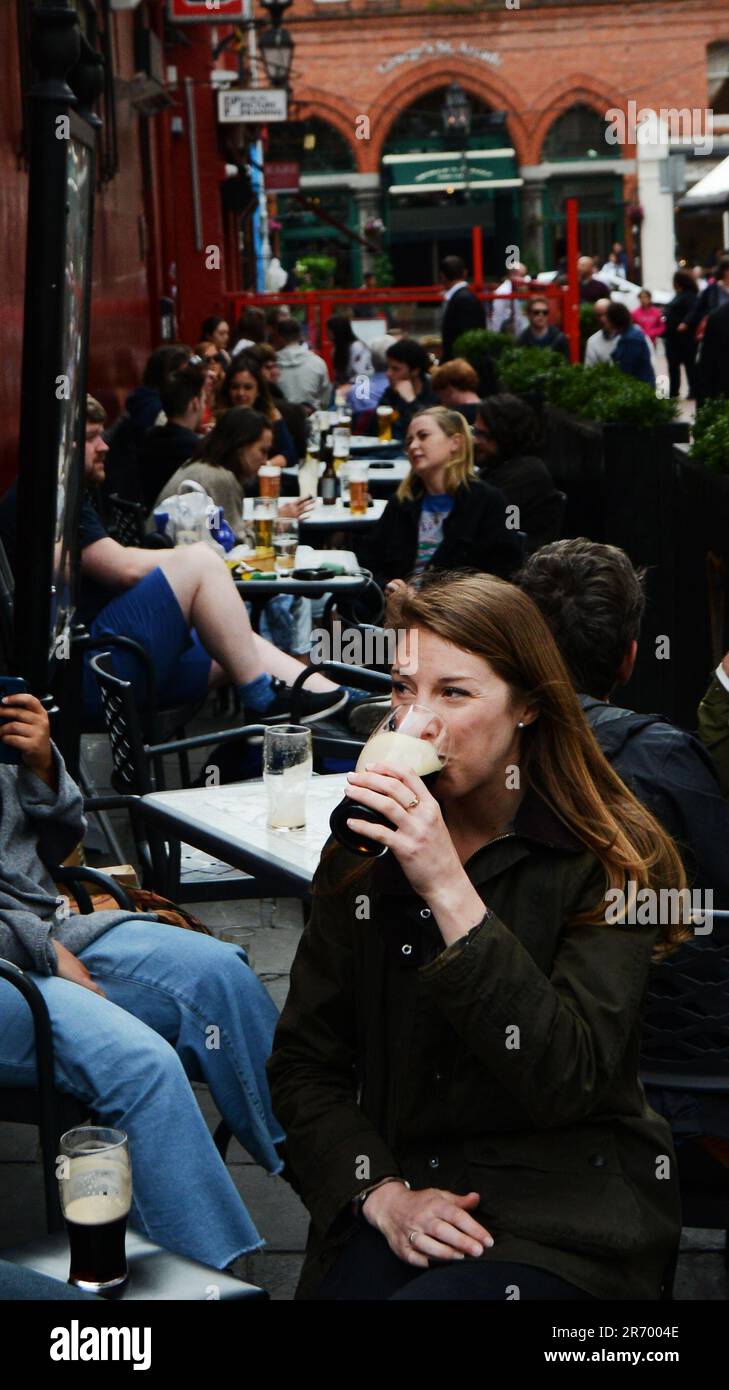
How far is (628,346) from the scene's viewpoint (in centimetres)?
1603

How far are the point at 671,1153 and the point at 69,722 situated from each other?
3.11 meters

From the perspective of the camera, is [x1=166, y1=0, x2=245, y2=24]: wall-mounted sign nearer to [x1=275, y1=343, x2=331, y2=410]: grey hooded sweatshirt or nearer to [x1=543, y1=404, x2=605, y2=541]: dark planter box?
[x1=275, y1=343, x2=331, y2=410]: grey hooded sweatshirt

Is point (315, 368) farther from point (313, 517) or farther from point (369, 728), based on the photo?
point (369, 728)

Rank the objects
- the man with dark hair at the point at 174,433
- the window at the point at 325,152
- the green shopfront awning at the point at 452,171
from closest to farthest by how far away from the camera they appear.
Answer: the man with dark hair at the point at 174,433 < the green shopfront awning at the point at 452,171 < the window at the point at 325,152

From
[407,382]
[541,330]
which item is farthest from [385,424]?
[541,330]

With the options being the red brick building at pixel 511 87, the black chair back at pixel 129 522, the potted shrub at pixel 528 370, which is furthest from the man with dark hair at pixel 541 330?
the red brick building at pixel 511 87

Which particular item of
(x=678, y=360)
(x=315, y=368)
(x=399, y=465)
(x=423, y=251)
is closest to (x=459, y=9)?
(x=423, y=251)

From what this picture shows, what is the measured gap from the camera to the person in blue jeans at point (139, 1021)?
107 inches

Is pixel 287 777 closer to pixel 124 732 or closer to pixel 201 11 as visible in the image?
pixel 124 732

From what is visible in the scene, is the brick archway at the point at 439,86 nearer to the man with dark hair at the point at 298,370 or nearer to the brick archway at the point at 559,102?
the brick archway at the point at 559,102

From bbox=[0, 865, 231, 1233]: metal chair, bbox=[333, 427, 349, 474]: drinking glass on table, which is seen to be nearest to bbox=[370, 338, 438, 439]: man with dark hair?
bbox=[333, 427, 349, 474]: drinking glass on table

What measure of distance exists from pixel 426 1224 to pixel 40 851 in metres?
1.42

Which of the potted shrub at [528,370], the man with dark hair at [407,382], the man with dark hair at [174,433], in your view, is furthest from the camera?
the potted shrub at [528,370]

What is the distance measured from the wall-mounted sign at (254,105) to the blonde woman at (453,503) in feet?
42.6
